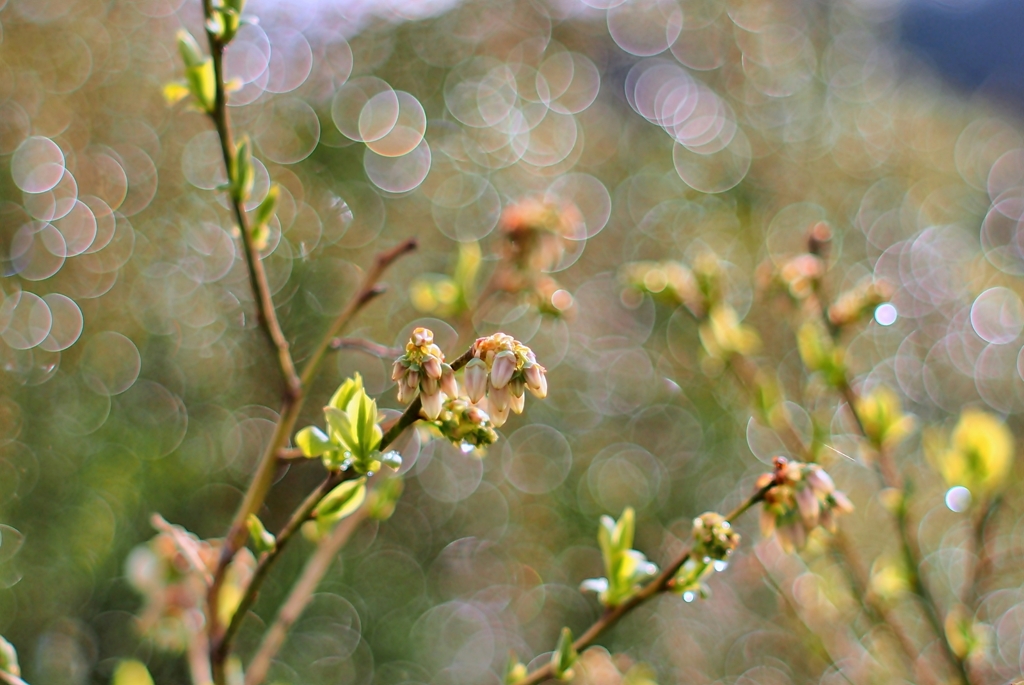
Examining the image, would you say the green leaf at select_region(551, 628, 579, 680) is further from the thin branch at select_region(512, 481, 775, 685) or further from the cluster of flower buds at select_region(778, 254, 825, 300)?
the cluster of flower buds at select_region(778, 254, 825, 300)

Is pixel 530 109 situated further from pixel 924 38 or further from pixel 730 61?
pixel 924 38

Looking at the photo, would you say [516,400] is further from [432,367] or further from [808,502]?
[808,502]

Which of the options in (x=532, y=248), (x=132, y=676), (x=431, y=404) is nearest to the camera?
(x=431, y=404)

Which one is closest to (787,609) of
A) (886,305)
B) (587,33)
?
(886,305)

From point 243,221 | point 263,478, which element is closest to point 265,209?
point 243,221

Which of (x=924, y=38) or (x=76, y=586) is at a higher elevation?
(x=924, y=38)

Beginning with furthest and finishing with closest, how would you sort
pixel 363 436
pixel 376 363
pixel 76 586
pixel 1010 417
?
pixel 1010 417
pixel 376 363
pixel 76 586
pixel 363 436
